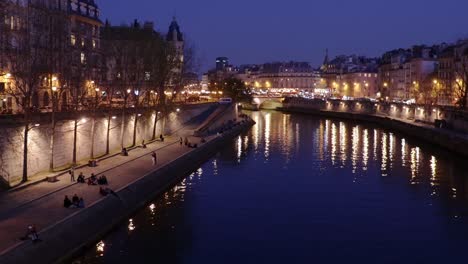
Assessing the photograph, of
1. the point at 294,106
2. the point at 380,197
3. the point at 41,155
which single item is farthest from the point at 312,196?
the point at 294,106

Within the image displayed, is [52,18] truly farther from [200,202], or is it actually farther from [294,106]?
[294,106]

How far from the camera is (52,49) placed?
3139 centimetres

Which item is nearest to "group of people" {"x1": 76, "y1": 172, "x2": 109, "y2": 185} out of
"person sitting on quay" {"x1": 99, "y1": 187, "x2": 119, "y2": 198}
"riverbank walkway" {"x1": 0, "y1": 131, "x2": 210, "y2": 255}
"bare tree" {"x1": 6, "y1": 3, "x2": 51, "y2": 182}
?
"riverbank walkway" {"x1": 0, "y1": 131, "x2": 210, "y2": 255}

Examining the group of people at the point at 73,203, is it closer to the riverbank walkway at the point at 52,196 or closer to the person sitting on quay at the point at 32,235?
the riverbank walkway at the point at 52,196

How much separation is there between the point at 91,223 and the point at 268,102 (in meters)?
126

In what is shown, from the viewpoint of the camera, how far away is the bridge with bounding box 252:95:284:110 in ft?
471

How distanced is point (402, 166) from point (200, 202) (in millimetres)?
19520

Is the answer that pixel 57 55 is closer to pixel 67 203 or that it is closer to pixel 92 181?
pixel 92 181

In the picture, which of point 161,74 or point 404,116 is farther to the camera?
point 404,116

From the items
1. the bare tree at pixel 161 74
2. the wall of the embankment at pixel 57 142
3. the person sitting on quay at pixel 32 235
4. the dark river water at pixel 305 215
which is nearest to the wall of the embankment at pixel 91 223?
the person sitting on quay at pixel 32 235

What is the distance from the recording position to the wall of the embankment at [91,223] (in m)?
18.7

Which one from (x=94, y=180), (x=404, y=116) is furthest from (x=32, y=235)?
(x=404, y=116)

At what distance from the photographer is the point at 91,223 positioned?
76.0 feet

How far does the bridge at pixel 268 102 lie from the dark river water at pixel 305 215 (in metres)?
93.2
